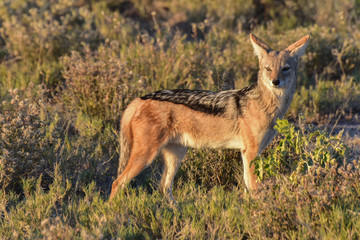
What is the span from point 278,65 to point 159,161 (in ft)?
6.32

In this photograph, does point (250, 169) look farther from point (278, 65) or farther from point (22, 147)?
point (22, 147)

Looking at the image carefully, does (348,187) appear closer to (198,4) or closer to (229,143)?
(229,143)

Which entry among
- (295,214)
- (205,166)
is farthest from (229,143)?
(295,214)

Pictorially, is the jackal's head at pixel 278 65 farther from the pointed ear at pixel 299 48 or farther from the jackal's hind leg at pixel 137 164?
the jackal's hind leg at pixel 137 164

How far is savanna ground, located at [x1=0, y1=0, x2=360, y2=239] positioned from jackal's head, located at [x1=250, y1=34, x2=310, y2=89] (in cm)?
46

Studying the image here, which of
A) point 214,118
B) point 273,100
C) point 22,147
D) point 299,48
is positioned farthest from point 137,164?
point 299,48

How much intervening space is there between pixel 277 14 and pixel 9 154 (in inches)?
353

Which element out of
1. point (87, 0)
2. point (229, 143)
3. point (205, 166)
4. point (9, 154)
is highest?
point (87, 0)

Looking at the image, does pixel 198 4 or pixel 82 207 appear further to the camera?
pixel 198 4

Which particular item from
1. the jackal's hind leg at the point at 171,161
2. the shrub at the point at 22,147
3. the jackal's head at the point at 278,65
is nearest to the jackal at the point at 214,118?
the jackal's head at the point at 278,65

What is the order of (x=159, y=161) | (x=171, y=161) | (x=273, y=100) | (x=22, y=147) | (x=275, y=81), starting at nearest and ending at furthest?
(x=275, y=81), (x=273, y=100), (x=22, y=147), (x=171, y=161), (x=159, y=161)

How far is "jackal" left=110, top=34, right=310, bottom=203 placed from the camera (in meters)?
4.51

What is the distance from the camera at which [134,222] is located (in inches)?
152

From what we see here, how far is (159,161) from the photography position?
5562 millimetres
